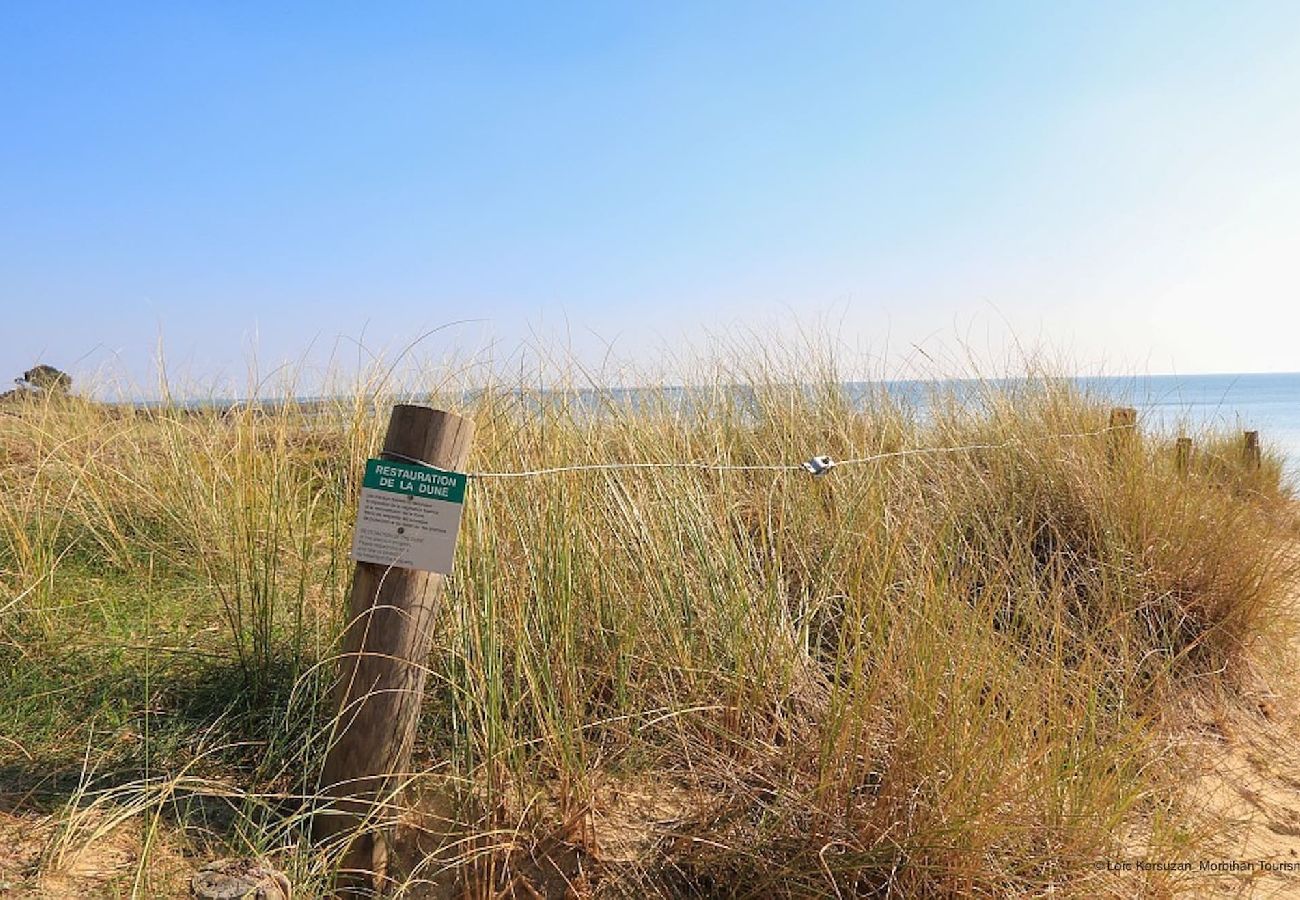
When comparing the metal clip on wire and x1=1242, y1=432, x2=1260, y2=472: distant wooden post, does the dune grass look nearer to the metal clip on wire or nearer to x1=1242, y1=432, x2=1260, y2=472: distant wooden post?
the metal clip on wire

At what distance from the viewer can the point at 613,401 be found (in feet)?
12.0

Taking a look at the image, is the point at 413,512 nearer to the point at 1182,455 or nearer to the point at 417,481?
the point at 417,481

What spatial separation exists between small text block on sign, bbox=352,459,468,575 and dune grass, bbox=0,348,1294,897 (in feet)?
1.12

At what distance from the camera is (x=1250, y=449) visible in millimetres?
7133

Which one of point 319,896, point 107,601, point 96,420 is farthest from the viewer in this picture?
point 96,420

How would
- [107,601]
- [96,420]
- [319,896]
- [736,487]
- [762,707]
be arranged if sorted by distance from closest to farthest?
[319,896], [762,707], [107,601], [736,487], [96,420]

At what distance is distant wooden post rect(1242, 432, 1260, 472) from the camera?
271 inches

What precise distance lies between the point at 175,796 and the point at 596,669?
1.03 metres

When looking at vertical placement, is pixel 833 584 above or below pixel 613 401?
below

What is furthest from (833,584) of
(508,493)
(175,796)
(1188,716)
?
(175,796)

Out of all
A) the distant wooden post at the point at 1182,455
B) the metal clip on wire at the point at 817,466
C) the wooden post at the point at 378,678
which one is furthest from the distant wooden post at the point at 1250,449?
the wooden post at the point at 378,678

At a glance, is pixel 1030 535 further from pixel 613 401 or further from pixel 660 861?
pixel 660 861

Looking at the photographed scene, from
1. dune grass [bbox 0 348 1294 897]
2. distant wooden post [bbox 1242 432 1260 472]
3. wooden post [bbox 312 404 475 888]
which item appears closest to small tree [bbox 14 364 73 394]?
dune grass [bbox 0 348 1294 897]

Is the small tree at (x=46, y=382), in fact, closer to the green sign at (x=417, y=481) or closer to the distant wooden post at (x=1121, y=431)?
the green sign at (x=417, y=481)
